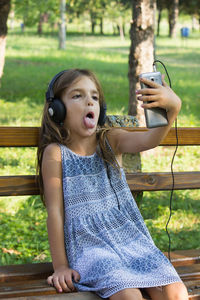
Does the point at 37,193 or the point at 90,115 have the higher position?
the point at 90,115

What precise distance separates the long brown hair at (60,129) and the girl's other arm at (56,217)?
0.22ft

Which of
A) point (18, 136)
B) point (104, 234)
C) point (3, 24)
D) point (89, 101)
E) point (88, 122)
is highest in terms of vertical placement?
point (3, 24)

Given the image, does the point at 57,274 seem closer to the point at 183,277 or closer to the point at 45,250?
the point at 183,277

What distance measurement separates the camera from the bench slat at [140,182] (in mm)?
2902

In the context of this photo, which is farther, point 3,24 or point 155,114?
point 3,24

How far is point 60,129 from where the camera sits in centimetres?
280

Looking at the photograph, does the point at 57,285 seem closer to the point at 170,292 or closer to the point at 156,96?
the point at 170,292

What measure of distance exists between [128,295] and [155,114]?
838 millimetres

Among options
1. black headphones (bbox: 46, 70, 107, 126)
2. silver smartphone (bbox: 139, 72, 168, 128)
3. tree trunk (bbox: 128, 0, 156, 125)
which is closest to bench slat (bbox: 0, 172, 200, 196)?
black headphones (bbox: 46, 70, 107, 126)

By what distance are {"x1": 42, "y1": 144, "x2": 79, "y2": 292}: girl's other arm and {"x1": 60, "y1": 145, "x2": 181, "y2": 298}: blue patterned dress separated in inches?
1.3

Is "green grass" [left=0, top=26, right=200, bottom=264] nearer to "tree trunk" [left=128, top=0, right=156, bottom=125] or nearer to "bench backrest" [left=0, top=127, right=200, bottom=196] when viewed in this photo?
"tree trunk" [left=128, top=0, right=156, bottom=125]

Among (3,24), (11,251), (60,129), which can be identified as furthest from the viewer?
(3,24)

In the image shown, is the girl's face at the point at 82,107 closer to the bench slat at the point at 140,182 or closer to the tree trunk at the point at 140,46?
the bench slat at the point at 140,182

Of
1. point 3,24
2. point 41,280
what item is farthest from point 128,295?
point 3,24
